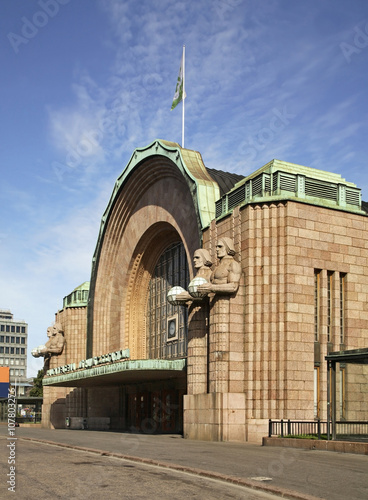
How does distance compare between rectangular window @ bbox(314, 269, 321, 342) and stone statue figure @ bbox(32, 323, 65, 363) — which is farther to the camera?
stone statue figure @ bbox(32, 323, 65, 363)

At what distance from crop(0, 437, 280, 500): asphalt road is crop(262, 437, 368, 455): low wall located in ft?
24.2

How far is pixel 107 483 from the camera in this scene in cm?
1300

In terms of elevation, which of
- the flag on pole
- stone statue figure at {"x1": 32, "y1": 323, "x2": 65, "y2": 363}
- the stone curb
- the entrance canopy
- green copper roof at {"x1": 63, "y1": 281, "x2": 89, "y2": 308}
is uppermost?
the flag on pole

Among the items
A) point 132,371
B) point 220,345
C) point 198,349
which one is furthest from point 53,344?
point 220,345

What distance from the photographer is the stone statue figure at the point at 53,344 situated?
5488cm

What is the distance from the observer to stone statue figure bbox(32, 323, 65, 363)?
5488cm

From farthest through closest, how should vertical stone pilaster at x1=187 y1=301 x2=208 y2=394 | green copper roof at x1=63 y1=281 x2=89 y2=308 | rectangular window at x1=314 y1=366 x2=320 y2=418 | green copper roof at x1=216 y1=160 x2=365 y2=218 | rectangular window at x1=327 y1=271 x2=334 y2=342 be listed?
1. green copper roof at x1=63 y1=281 x2=89 y2=308
2. vertical stone pilaster at x1=187 y1=301 x2=208 y2=394
3. rectangular window at x1=327 y1=271 x2=334 y2=342
4. green copper roof at x1=216 y1=160 x2=365 y2=218
5. rectangular window at x1=314 y1=366 x2=320 y2=418

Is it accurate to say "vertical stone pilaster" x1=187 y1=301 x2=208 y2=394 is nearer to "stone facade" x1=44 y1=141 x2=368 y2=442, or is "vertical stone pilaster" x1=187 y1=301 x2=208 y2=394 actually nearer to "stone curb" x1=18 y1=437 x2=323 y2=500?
"stone facade" x1=44 y1=141 x2=368 y2=442

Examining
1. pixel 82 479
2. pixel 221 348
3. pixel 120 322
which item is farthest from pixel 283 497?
pixel 120 322

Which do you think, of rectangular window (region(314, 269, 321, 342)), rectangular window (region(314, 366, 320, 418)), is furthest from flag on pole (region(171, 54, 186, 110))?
rectangular window (region(314, 366, 320, 418))

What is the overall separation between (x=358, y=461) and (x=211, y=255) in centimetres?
1688

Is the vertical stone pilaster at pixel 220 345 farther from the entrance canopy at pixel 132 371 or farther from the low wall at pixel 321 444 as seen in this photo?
the low wall at pixel 321 444

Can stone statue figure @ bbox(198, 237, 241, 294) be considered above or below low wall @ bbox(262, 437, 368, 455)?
above

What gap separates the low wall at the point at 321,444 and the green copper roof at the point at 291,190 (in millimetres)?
11170
